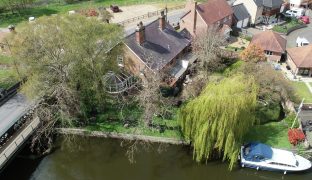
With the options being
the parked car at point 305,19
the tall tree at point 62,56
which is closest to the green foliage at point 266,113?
the tall tree at point 62,56

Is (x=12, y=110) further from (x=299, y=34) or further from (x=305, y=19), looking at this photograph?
(x=305, y=19)

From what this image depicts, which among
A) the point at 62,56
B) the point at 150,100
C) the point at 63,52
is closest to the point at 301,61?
the point at 150,100

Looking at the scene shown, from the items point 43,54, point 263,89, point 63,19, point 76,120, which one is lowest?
point 76,120

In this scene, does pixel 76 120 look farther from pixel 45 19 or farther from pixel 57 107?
pixel 45 19

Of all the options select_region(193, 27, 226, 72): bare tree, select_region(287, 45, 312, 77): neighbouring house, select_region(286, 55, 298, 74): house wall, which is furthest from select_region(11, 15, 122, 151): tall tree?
select_region(286, 55, 298, 74): house wall

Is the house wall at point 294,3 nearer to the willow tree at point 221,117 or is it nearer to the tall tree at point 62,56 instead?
the willow tree at point 221,117

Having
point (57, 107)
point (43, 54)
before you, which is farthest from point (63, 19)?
point (57, 107)

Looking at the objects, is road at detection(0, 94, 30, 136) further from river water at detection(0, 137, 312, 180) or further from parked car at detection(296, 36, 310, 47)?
parked car at detection(296, 36, 310, 47)
